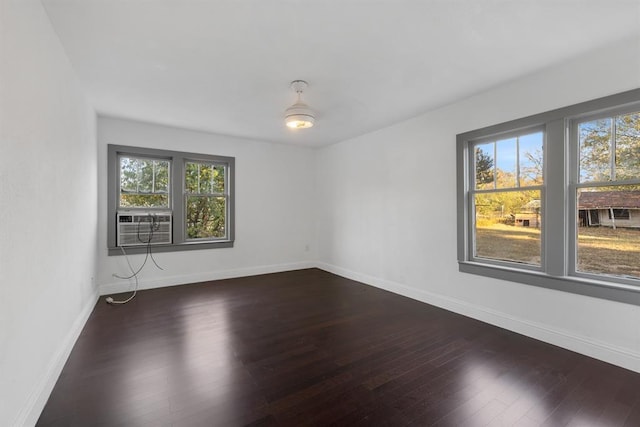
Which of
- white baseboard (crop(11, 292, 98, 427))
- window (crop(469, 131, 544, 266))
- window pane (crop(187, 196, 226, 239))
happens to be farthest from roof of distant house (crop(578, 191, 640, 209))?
window pane (crop(187, 196, 226, 239))

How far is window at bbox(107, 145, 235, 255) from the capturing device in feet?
14.5

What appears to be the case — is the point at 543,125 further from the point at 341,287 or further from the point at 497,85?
the point at 341,287

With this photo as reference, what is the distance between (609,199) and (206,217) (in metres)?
5.30

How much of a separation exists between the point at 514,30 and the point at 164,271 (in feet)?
17.3

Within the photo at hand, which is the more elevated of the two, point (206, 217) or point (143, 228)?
point (206, 217)

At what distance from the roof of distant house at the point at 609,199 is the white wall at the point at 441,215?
0.83 m

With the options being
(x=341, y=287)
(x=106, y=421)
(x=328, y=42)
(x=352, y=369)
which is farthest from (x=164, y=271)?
(x=328, y=42)

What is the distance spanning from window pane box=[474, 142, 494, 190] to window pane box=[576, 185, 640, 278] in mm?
877

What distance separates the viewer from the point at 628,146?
2.47 metres

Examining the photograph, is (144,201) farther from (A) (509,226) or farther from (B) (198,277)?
(A) (509,226)

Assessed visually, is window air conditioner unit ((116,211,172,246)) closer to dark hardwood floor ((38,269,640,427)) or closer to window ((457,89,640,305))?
dark hardwood floor ((38,269,640,427))

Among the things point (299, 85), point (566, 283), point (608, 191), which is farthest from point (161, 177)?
point (608, 191)

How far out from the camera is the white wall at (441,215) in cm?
246

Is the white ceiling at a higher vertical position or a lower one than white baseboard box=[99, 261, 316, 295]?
higher
